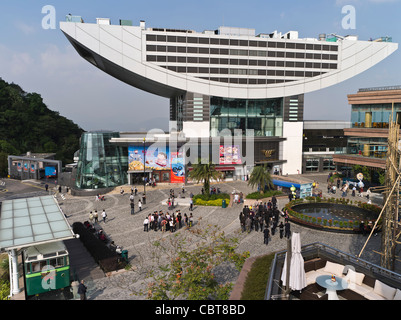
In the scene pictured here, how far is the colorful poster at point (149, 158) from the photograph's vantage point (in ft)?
153

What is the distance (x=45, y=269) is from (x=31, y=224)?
11.1 feet

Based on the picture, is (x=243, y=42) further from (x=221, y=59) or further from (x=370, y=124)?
(x=370, y=124)

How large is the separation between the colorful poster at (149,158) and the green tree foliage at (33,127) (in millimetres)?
52295

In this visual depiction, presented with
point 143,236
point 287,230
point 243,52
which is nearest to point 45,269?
point 143,236

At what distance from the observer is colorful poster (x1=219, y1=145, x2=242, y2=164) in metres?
50.2

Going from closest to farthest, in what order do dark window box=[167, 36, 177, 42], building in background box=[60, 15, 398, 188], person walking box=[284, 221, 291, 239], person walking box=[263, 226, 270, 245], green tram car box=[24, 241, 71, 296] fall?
green tram car box=[24, 241, 71, 296], person walking box=[263, 226, 270, 245], person walking box=[284, 221, 291, 239], building in background box=[60, 15, 398, 188], dark window box=[167, 36, 177, 42]

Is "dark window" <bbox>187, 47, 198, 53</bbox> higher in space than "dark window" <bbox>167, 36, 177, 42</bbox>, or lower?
lower

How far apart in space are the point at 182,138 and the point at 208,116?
635 centimetres

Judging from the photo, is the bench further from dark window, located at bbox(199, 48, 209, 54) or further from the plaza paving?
dark window, located at bbox(199, 48, 209, 54)

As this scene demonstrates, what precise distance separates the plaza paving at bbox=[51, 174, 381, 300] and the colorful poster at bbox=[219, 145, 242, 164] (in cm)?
868

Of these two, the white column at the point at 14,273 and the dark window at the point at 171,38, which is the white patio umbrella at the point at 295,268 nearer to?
the white column at the point at 14,273

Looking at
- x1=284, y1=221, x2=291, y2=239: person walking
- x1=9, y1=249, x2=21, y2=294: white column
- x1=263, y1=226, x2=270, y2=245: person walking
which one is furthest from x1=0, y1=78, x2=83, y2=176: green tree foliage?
Result: x1=263, y1=226, x2=270, y2=245: person walking

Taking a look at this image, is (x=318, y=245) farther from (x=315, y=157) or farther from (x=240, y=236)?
(x=315, y=157)

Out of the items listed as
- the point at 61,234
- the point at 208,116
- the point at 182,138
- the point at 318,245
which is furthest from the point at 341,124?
the point at 61,234
